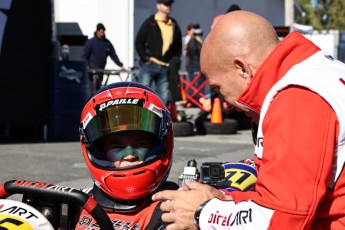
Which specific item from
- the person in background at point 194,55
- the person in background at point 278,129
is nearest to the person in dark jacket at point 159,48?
the person in background at point 194,55

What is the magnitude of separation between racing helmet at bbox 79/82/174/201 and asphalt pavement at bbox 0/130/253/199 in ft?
10.2

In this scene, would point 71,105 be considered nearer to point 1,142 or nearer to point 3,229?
point 1,142

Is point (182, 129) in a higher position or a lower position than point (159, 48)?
lower

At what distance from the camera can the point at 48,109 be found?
9570mm

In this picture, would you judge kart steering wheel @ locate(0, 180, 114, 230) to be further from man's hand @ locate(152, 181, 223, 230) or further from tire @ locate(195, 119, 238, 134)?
tire @ locate(195, 119, 238, 134)

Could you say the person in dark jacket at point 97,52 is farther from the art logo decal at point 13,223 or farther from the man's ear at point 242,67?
the man's ear at point 242,67

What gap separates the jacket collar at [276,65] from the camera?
6.56 feet

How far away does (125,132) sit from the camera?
3.03 meters

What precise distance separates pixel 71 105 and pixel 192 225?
7.74 metres

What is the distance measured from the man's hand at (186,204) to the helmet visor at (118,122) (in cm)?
82

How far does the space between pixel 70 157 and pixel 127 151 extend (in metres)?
5.04

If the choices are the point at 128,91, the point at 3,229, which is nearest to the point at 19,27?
the point at 128,91

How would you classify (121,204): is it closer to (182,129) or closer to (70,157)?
(70,157)

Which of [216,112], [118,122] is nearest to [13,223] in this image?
[118,122]
